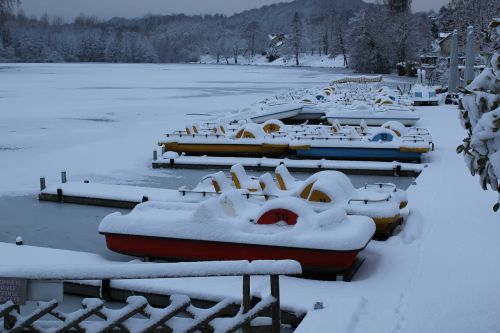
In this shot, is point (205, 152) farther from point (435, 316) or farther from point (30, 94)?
point (30, 94)

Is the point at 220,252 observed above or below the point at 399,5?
below

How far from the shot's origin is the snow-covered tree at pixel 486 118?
3684 millimetres

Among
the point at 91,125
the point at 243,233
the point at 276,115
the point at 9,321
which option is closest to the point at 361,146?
the point at 276,115

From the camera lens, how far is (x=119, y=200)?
1177 cm

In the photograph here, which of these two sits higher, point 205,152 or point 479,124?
point 479,124

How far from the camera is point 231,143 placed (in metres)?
17.0

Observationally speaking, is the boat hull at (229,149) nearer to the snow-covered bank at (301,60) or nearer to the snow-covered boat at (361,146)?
the snow-covered boat at (361,146)

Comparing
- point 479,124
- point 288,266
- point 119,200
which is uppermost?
point 479,124

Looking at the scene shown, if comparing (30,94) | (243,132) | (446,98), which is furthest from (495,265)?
(30,94)

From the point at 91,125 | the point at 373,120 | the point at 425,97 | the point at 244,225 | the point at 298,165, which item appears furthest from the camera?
the point at 425,97

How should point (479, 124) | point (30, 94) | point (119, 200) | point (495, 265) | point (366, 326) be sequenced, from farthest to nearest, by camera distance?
point (30, 94) < point (119, 200) < point (495, 265) < point (366, 326) < point (479, 124)

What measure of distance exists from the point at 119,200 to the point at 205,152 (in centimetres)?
575

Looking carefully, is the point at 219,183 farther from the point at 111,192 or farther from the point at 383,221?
the point at 111,192

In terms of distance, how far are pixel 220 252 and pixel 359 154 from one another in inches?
364
